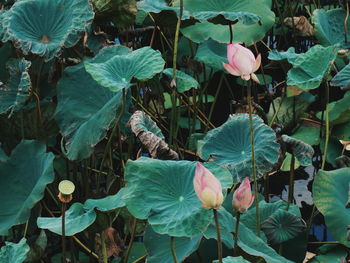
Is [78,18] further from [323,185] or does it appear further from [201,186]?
[201,186]

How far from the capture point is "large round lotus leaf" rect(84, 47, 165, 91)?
5.27 feet

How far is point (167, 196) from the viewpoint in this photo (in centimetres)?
131

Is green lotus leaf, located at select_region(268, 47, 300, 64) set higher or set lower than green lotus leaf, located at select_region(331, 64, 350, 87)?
higher

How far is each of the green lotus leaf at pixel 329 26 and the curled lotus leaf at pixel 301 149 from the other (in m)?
0.85

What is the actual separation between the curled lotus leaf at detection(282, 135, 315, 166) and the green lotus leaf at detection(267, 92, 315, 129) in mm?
704

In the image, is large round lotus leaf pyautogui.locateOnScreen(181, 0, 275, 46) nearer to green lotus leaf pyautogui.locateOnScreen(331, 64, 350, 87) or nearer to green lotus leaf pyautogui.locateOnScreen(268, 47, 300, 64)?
green lotus leaf pyautogui.locateOnScreen(268, 47, 300, 64)

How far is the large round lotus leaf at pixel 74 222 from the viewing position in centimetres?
142

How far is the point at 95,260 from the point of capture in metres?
2.01

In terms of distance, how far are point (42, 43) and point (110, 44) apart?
1.03 feet

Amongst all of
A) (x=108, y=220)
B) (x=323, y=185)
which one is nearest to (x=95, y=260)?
(x=108, y=220)

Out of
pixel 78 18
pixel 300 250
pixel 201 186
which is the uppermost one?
pixel 78 18

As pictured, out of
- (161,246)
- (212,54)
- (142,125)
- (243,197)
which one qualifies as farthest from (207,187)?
(212,54)

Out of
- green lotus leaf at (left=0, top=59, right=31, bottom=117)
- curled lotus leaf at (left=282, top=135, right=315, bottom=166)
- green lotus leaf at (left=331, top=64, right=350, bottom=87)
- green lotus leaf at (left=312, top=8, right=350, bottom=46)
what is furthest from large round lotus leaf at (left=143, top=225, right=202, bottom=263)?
green lotus leaf at (left=312, top=8, right=350, bottom=46)

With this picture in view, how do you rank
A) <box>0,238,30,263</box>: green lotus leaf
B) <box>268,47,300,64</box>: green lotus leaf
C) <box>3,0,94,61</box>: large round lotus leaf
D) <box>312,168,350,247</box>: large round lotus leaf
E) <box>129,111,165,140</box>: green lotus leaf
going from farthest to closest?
<box>268,47,300,64</box>: green lotus leaf
<box>3,0,94,61</box>: large round lotus leaf
<box>312,168,350,247</box>: large round lotus leaf
<box>129,111,165,140</box>: green lotus leaf
<box>0,238,30,263</box>: green lotus leaf
